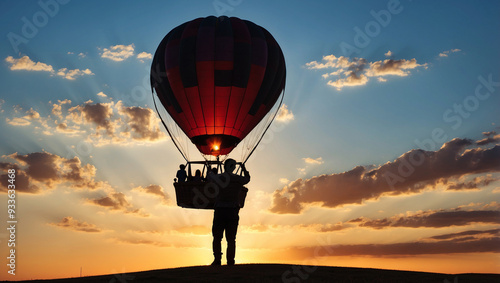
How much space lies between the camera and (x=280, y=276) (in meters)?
13.9

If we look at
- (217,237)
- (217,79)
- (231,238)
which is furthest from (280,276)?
(217,79)

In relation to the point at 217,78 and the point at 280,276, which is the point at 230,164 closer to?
the point at 280,276

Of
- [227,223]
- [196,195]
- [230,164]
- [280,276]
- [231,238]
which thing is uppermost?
[230,164]

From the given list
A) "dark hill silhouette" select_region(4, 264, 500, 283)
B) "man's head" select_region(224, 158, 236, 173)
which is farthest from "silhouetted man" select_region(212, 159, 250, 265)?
"dark hill silhouette" select_region(4, 264, 500, 283)

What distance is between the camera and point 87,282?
14.5 metres

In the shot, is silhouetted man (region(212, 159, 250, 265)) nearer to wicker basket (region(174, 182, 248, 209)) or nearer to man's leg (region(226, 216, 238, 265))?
man's leg (region(226, 216, 238, 265))

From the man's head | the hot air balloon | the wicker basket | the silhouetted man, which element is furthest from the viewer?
the hot air balloon

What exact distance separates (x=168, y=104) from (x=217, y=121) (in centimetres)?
392

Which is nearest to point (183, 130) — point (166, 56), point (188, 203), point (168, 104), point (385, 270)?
point (168, 104)

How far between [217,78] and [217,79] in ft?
0.20

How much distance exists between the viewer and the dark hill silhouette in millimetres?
13633

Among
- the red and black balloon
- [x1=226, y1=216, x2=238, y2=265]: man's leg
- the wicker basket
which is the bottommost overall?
[x1=226, y1=216, x2=238, y2=265]: man's leg

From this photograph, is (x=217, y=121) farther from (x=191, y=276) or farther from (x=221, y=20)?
(x=191, y=276)

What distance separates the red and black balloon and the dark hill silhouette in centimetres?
1760
